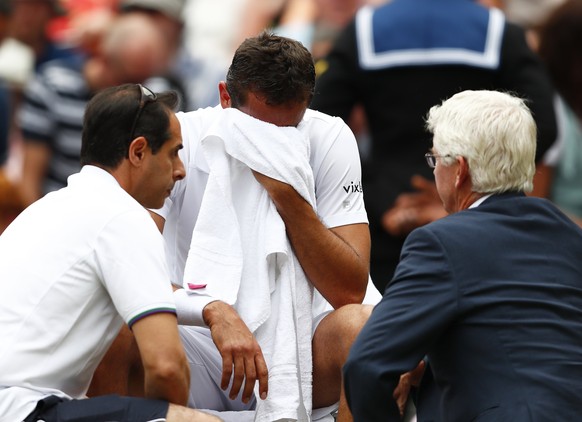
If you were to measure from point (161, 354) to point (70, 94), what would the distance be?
13.9ft

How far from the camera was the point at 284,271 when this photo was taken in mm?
4281

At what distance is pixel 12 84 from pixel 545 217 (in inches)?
220

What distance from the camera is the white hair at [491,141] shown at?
387 cm

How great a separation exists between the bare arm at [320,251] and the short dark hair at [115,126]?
1.34 ft

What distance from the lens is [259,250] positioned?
427cm

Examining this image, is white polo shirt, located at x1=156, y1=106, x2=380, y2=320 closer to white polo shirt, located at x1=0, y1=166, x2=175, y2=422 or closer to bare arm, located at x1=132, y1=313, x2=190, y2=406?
white polo shirt, located at x1=0, y1=166, x2=175, y2=422

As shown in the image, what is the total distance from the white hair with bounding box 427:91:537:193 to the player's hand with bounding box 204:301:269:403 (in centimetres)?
77

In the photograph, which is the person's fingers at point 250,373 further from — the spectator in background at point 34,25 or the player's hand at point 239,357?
the spectator in background at point 34,25

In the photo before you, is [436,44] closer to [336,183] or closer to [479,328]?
[336,183]

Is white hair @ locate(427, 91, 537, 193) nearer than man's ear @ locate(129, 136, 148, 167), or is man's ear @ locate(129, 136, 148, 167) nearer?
white hair @ locate(427, 91, 537, 193)

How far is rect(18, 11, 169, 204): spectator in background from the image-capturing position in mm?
7699

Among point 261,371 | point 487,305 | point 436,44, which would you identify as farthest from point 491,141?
point 436,44

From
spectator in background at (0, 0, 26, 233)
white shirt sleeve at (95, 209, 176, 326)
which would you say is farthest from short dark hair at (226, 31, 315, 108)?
spectator in background at (0, 0, 26, 233)

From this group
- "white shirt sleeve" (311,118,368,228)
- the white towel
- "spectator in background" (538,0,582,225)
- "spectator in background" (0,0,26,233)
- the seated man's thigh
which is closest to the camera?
the white towel
